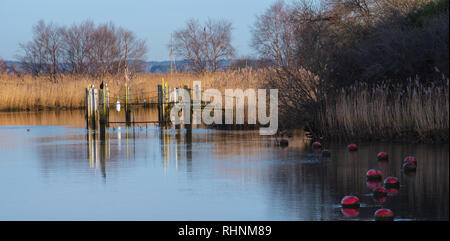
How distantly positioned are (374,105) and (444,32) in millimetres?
2618

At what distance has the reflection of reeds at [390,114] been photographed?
723 inches

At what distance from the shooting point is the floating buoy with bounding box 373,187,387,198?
11.4m

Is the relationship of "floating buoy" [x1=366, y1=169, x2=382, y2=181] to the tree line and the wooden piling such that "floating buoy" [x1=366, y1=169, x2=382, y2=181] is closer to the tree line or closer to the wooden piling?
the tree line

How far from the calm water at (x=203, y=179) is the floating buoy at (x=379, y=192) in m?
0.13

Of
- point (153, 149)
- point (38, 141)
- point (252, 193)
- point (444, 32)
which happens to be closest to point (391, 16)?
point (444, 32)

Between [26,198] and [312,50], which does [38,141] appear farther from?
[26,198]

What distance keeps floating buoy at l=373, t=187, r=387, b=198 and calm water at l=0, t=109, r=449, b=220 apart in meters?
0.13

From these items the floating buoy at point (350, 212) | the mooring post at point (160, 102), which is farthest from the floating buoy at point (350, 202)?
the mooring post at point (160, 102)

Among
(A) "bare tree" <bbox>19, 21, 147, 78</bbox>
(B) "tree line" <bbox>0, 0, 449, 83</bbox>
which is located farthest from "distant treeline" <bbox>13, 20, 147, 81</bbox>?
(B) "tree line" <bbox>0, 0, 449, 83</bbox>

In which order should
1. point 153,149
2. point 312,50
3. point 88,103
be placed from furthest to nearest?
point 88,103, point 312,50, point 153,149

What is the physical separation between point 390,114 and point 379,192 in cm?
845

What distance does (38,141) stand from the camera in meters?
22.3

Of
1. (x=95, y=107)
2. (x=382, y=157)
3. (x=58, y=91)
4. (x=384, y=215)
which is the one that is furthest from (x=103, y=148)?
(x=58, y=91)

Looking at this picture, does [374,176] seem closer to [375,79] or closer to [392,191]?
[392,191]
